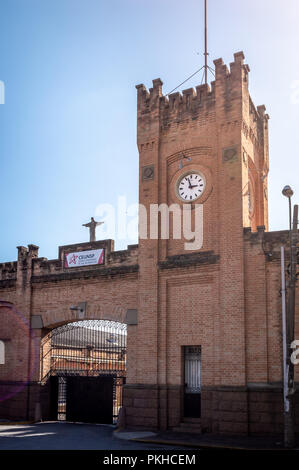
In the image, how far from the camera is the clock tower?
68.0ft

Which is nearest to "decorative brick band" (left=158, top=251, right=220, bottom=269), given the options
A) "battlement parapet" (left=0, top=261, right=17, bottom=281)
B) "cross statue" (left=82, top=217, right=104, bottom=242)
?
"cross statue" (left=82, top=217, right=104, bottom=242)

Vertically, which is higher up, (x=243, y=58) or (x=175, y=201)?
(x=243, y=58)

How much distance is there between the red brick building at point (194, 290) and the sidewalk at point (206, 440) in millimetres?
673

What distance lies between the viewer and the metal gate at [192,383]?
21203 millimetres

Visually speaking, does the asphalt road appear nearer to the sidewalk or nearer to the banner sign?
the sidewalk

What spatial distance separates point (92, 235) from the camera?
2712 cm

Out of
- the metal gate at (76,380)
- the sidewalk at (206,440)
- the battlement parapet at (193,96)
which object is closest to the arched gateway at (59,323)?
the metal gate at (76,380)

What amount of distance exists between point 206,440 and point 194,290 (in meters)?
5.71

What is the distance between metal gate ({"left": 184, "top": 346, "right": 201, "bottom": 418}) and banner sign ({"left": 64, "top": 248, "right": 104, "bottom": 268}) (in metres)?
5.87

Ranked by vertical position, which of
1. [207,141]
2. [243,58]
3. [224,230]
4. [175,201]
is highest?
[243,58]

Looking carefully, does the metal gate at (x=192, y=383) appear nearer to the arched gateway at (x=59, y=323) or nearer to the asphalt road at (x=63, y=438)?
the arched gateway at (x=59, y=323)
